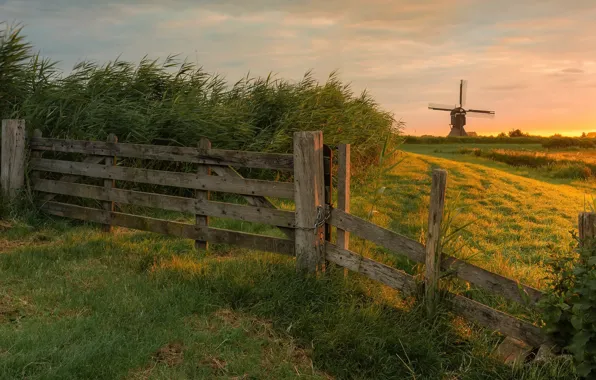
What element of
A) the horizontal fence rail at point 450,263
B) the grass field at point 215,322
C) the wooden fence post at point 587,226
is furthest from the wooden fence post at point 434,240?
the wooden fence post at point 587,226

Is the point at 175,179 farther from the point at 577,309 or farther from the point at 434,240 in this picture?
the point at 577,309

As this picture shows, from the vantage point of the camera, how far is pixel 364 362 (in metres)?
4.64

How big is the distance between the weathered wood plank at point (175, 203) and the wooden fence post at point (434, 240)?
2.00 meters

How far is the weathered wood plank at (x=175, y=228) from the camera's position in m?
6.86

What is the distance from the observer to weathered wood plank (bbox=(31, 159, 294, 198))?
22.6 ft

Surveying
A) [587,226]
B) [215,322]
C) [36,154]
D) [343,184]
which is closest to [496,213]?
[343,184]

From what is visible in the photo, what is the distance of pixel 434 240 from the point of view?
17.2ft

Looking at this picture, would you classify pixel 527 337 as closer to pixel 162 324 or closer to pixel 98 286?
pixel 162 324

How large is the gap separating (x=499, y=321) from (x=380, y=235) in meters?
1.48

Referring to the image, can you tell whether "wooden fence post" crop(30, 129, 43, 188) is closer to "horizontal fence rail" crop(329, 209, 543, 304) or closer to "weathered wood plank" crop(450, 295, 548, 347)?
"horizontal fence rail" crop(329, 209, 543, 304)

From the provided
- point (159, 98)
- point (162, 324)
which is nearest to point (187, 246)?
point (162, 324)

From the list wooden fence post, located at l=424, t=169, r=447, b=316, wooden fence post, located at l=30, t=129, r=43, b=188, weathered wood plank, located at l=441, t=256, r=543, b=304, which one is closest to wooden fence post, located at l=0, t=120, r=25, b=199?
wooden fence post, located at l=30, t=129, r=43, b=188

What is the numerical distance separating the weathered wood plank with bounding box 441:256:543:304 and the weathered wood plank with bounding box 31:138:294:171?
93.1 inches

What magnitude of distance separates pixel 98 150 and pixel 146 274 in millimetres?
3773
